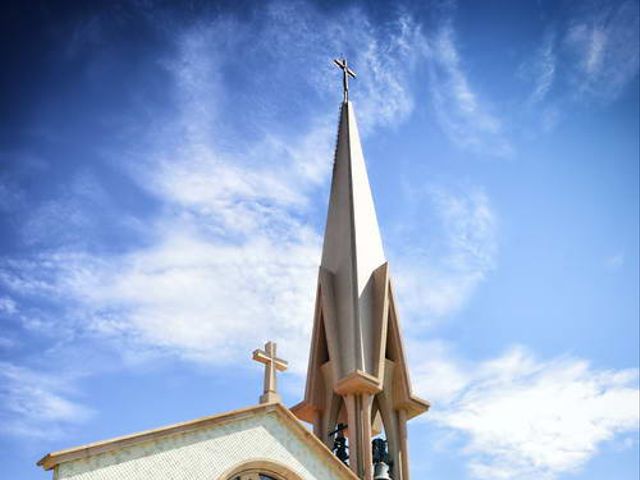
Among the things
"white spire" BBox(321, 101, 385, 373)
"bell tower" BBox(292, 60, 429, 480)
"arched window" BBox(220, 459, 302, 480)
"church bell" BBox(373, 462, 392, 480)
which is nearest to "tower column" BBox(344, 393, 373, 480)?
"bell tower" BBox(292, 60, 429, 480)

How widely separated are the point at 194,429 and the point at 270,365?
2795 millimetres

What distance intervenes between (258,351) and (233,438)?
7.71 ft

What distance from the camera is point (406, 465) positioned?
17.6 meters

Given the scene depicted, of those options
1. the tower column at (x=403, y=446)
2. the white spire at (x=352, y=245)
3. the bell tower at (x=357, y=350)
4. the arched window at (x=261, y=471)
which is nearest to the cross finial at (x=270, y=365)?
the arched window at (x=261, y=471)

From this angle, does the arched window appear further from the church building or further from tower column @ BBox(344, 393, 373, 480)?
tower column @ BBox(344, 393, 373, 480)

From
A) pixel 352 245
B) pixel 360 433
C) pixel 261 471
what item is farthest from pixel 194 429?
pixel 352 245

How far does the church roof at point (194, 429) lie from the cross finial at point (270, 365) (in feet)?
2.00

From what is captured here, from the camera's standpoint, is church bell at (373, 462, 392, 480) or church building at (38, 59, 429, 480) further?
church bell at (373, 462, 392, 480)

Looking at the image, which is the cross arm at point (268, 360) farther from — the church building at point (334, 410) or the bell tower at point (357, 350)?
the bell tower at point (357, 350)

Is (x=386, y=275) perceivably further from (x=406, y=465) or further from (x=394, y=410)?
(x=406, y=465)

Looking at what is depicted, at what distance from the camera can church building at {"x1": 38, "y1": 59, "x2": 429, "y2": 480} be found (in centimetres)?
1155

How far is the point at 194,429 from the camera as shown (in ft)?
40.0

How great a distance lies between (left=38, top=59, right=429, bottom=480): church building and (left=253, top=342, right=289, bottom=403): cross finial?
21 mm

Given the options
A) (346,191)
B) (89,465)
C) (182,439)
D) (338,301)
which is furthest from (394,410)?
(89,465)
